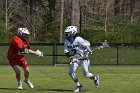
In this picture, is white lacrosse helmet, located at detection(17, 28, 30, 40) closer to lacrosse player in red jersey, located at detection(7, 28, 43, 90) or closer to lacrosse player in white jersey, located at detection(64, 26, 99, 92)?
lacrosse player in red jersey, located at detection(7, 28, 43, 90)

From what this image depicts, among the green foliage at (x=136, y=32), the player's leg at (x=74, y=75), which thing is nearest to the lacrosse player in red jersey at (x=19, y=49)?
the player's leg at (x=74, y=75)

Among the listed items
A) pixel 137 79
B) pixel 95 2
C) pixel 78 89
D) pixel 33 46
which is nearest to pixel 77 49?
pixel 78 89

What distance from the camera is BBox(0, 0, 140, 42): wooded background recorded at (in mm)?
40719

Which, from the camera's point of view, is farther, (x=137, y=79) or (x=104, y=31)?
(x=104, y=31)

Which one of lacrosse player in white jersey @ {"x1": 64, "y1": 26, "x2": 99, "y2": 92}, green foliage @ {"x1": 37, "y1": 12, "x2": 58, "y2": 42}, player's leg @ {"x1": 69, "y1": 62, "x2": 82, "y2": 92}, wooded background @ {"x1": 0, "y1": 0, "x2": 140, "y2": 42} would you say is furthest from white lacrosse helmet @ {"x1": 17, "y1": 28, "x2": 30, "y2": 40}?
green foliage @ {"x1": 37, "y1": 12, "x2": 58, "y2": 42}

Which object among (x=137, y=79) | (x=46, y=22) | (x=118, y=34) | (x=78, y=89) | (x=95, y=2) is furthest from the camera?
(x=95, y=2)

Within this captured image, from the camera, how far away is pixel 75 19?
4053 cm

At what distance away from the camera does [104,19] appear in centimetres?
4462

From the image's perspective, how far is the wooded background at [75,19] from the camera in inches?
1603

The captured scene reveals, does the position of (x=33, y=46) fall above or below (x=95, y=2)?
below

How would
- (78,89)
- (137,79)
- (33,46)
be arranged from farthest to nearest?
(33,46) < (137,79) < (78,89)

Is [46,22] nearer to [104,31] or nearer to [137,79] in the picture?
[104,31]

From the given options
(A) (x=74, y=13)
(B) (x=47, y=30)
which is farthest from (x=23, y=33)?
(B) (x=47, y=30)

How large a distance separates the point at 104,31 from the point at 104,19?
2.10 meters
